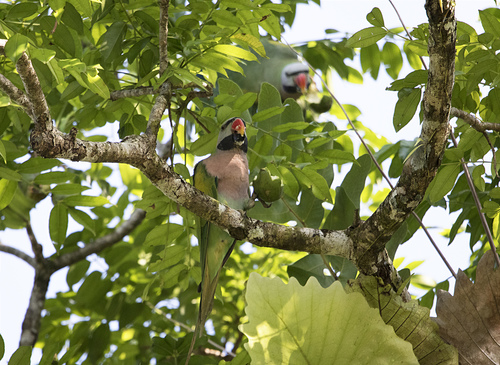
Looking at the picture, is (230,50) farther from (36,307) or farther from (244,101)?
(36,307)

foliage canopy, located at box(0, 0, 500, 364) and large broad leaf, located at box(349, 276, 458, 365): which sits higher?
foliage canopy, located at box(0, 0, 500, 364)

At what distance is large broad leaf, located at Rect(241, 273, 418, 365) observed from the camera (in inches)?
29.3

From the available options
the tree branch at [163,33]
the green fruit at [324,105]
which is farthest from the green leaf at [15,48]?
the green fruit at [324,105]

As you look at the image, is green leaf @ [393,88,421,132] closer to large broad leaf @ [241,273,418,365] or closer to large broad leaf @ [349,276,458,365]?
large broad leaf @ [349,276,458,365]

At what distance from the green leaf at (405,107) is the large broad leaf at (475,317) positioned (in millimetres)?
704

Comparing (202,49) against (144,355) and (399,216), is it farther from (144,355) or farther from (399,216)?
(144,355)

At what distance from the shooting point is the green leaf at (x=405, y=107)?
152 centimetres

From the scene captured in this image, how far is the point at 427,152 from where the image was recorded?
3.80ft

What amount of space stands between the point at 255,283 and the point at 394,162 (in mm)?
1619

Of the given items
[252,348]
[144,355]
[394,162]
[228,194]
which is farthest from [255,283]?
[144,355]

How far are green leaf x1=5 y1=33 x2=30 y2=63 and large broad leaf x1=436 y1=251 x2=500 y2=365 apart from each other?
996mm

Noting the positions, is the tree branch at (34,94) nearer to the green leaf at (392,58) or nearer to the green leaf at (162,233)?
the green leaf at (162,233)

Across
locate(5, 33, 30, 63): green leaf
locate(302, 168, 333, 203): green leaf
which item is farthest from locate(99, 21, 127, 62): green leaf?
locate(302, 168, 333, 203): green leaf

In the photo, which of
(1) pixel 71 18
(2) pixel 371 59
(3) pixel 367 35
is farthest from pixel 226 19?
(2) pixel 371 59
